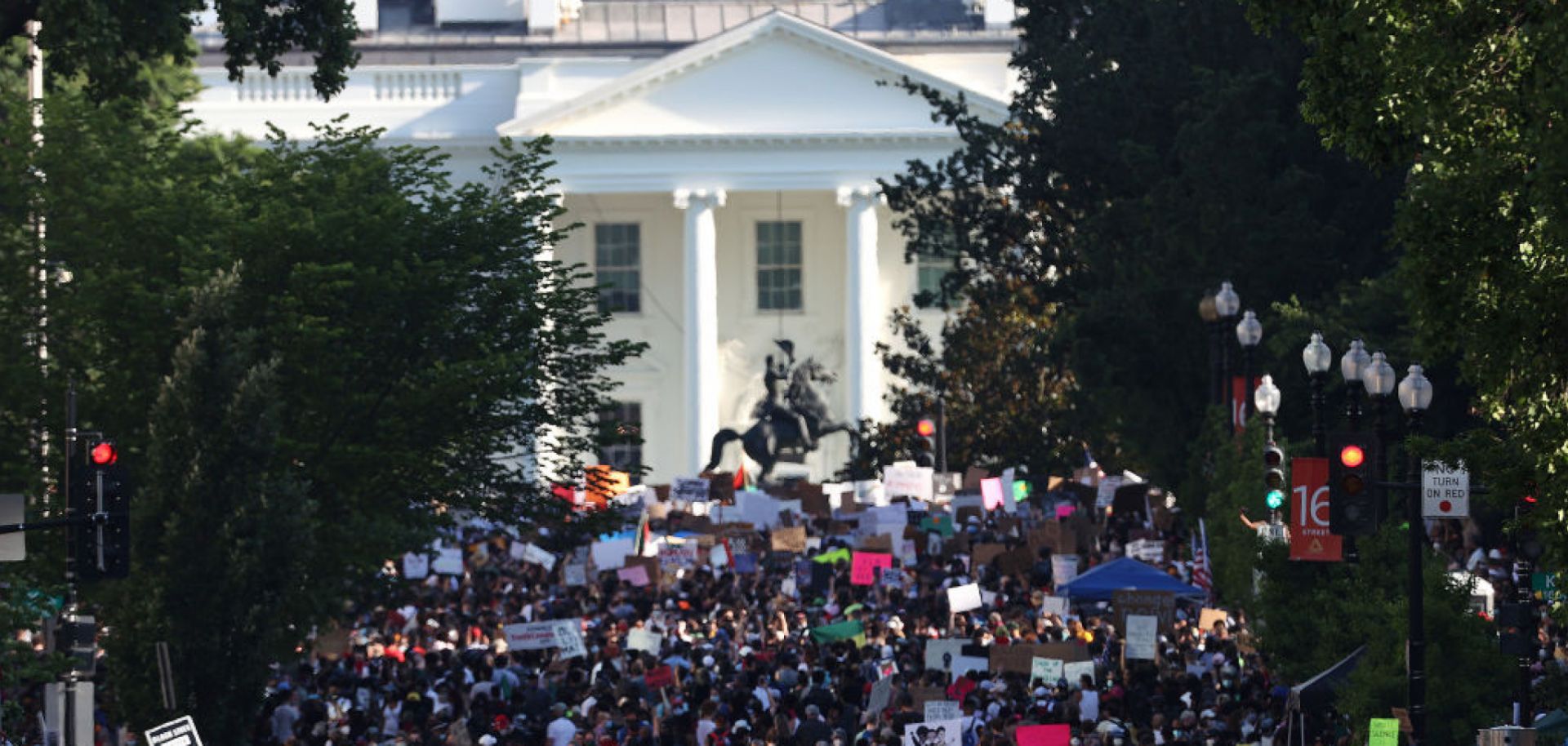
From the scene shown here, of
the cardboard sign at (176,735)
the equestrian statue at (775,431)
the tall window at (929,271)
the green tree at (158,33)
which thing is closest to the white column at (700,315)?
the tall window at (929,271)

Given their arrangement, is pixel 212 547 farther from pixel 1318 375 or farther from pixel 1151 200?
pixel 1151 200

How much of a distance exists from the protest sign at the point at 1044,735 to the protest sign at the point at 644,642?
8857mm

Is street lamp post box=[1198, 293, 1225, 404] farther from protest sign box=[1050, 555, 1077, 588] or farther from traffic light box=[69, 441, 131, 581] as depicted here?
traffic light box=[69, 441, 131, 581]

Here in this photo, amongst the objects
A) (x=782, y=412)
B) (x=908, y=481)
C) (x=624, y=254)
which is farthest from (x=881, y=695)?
(x=624, y=254)

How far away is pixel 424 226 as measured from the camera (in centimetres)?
3878

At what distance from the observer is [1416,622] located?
2225 cm

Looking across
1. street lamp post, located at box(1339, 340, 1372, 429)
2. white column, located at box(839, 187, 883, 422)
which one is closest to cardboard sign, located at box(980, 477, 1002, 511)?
street lamp post, located at box(1339, 340, 1372, 429)

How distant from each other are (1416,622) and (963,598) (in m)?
11.2

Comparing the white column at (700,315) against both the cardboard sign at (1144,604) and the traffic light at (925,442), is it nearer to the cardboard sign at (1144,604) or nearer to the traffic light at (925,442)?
the traffic light at (925,442)

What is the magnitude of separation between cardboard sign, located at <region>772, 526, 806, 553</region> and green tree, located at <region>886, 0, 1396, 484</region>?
15.7ft

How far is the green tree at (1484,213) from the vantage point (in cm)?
1631

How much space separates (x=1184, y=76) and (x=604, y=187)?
37.7 meters

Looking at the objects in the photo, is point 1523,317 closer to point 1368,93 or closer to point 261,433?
point 1368,93

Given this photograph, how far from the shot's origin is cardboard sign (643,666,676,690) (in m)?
28.6
